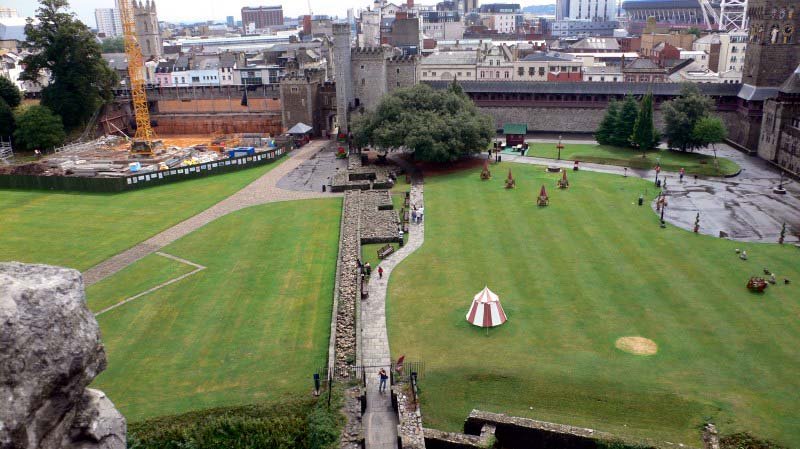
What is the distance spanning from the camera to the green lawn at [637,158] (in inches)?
2170

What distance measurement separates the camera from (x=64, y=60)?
247ft

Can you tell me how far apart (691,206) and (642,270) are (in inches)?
592

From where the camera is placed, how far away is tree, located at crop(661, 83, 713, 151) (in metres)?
58.5

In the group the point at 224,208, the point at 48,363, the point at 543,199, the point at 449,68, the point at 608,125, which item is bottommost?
the point at 224,208

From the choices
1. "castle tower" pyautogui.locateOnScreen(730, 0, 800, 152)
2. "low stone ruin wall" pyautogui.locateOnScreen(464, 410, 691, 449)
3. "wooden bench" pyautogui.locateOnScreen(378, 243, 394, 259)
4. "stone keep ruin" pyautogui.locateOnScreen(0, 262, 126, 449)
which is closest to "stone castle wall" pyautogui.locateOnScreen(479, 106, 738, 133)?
"castle tower" pyautogui.locateOnScreen(730, 0, 800, 152)

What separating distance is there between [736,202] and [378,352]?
3334 centimetres

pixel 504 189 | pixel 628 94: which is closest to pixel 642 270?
pixel 504 189

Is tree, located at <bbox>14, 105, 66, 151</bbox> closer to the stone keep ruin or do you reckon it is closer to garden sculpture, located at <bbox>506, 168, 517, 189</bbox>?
garden sculpture, located at <bbox>506, 168, 517, 189</bbox>

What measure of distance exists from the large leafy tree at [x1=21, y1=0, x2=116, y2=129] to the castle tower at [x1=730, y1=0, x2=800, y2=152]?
3003 inches

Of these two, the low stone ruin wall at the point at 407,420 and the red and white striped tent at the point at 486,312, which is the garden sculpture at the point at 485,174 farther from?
the low stone ruin wall at the point at 407,420

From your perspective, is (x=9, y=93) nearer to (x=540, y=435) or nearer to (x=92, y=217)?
(x=92, y=217)

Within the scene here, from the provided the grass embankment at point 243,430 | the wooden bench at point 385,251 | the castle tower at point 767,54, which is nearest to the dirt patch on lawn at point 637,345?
the grass embankment at point 243,430

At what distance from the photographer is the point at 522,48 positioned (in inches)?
4688

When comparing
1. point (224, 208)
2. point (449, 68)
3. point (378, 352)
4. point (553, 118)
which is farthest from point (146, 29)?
point (378, 352)
